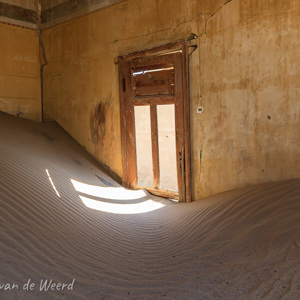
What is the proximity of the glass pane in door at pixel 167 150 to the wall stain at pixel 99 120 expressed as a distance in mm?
4234

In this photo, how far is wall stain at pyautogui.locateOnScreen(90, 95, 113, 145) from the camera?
8242mm

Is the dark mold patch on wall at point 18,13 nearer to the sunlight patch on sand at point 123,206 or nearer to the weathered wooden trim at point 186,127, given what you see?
the weathered wooden trim at point 186,127

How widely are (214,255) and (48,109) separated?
783cm

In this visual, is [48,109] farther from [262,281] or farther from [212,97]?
[262,281]

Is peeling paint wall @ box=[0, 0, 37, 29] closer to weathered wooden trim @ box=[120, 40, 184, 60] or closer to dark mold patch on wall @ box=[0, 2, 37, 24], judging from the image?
dark mold patch on wall @ box=[0, 2, 37, 24]

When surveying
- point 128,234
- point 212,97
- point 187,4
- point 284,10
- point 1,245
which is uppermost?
point 187,4

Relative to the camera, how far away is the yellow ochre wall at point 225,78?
5.20 m

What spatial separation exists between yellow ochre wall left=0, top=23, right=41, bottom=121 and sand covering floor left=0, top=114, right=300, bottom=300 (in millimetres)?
3211

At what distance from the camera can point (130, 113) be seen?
25.0 feet

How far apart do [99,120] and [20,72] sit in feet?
10.8

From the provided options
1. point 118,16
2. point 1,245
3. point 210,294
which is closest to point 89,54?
point 118,16

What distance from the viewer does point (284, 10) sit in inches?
201
